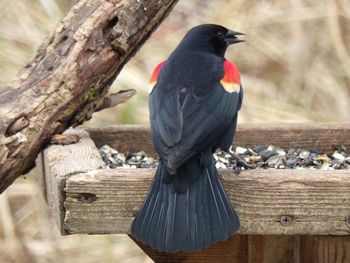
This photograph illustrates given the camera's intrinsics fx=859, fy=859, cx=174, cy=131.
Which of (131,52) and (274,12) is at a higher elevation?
(131,52)

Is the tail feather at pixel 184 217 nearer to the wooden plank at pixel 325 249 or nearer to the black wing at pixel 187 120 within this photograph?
the black wing at pixel 187 120

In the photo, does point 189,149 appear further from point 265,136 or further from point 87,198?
point 265,136

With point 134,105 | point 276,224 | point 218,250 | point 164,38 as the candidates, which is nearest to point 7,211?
point 134,105

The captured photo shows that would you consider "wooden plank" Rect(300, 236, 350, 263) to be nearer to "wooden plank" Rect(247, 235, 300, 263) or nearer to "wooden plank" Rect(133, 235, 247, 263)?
"wooden plank" Rect(247, 235, 300, 263)

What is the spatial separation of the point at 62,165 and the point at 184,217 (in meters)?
0.47

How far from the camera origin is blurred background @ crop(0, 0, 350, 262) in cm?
455

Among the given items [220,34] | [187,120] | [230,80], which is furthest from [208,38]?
[187,120]

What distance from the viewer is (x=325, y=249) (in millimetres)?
2781

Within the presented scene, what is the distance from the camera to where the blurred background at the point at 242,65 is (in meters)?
A: 4.55

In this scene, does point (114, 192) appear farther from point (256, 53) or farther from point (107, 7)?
point (256, 53)

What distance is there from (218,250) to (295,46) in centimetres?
229

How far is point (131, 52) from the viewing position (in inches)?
127

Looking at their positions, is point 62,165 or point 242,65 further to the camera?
point 242,65

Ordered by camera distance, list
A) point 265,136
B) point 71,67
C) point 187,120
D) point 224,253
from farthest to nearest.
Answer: point 265,136 < point 71,67 < point 224,253 < point 187,120
